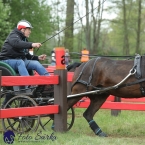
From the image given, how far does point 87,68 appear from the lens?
7.55 meters

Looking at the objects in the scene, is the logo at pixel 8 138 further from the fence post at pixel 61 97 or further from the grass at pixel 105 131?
the fence post at pixel 61 97

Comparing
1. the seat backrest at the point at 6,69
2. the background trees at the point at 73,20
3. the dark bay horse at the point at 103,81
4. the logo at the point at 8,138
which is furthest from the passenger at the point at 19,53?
the background trees at the point at 73,20

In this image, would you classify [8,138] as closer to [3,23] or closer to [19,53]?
[19,53]

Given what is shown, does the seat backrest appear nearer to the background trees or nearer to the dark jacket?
the dark jacket

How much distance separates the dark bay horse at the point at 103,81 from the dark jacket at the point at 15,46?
3.69 feet

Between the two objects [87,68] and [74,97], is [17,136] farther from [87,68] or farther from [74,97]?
[87,68]

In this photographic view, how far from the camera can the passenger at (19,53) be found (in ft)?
25.1

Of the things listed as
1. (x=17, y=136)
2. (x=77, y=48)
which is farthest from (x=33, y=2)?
(x=17, y=136)

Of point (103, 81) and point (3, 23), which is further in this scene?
point (3, 23)

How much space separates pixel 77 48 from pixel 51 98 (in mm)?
32081

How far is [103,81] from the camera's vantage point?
24.4ft

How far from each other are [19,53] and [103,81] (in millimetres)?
1721

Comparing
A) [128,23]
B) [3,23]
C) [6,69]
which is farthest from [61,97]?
[128,23]

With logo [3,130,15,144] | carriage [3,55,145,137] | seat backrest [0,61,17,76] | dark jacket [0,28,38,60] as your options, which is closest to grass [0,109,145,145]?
logo [3,130,15,144]
